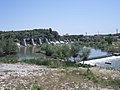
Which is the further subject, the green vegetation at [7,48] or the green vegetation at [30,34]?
the green vegetation at [30,34]

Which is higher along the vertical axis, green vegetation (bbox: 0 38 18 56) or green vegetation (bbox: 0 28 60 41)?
green vegetation (bbox: 0 28 60 41)

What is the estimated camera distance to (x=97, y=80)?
2011 cm

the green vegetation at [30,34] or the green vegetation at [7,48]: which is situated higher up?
the green vegetation at [30,34]

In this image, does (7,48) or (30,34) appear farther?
(30,34)

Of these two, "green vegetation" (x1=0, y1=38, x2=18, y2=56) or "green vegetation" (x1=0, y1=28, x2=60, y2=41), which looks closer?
"green vegetation" (x1=0, y1=38, x2=18, y2=56)

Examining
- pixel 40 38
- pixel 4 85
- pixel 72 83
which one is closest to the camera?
pixel 4 85

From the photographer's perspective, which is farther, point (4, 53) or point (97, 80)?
point (4, 53)

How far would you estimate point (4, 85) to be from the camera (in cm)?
1549

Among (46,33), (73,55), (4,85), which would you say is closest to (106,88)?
(4,85)

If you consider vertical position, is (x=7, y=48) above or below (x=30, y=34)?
below

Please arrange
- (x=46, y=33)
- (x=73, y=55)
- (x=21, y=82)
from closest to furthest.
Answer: (x=21, y=82) < (x=73, y=55) < (x=46, y=33)

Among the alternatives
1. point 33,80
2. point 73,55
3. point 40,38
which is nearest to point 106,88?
point 33,80

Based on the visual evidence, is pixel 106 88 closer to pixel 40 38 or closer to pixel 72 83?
pixel 72 83

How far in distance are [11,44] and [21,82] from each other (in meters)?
64.4
